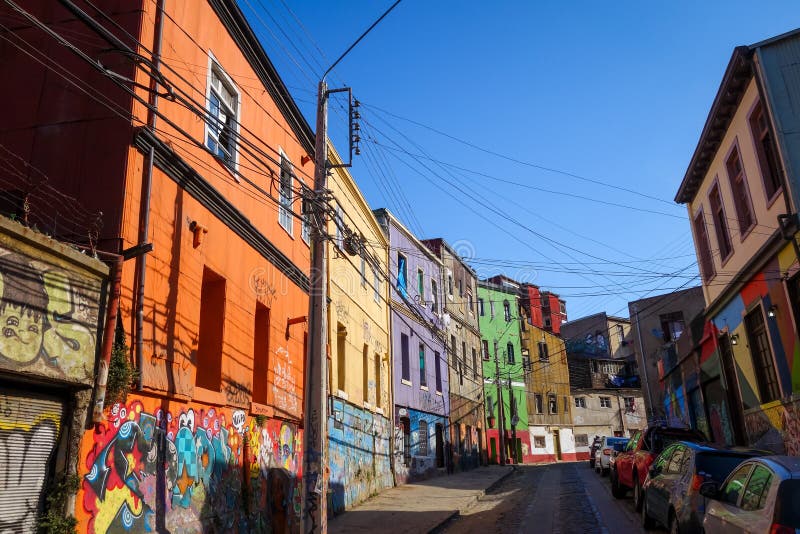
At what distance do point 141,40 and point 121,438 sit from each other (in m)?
5.27

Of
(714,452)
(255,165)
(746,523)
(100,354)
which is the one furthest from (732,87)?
(100,354)

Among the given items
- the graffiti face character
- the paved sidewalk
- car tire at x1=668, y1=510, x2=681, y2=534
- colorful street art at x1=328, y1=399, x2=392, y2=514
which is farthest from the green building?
the graffiti face character

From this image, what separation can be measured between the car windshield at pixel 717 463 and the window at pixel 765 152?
7775 millimetres

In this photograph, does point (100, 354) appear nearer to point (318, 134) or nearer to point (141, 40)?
point (141, 40)

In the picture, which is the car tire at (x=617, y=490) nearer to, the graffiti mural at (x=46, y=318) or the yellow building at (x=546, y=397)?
the graffiti mural at (x=46, y=318)

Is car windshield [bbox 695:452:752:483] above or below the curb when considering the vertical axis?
above

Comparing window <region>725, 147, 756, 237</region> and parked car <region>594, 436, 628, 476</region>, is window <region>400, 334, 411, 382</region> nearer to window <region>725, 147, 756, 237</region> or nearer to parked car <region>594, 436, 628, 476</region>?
parked car <region>594, 436, 628, 476</region>

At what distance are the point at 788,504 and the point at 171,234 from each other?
7.73 meters

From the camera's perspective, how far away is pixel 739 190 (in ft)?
54.5

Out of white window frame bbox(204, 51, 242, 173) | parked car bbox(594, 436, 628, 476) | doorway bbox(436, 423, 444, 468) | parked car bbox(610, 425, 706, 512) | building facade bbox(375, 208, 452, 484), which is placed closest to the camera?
white window frame bbox(204, 51, 242, 173)

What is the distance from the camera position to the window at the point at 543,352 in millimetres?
52500

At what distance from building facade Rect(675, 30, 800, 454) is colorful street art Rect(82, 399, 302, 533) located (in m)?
10.6

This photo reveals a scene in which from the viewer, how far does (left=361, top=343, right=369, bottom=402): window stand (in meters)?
19.1

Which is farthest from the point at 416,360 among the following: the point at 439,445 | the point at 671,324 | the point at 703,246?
A: the point at 671,324
